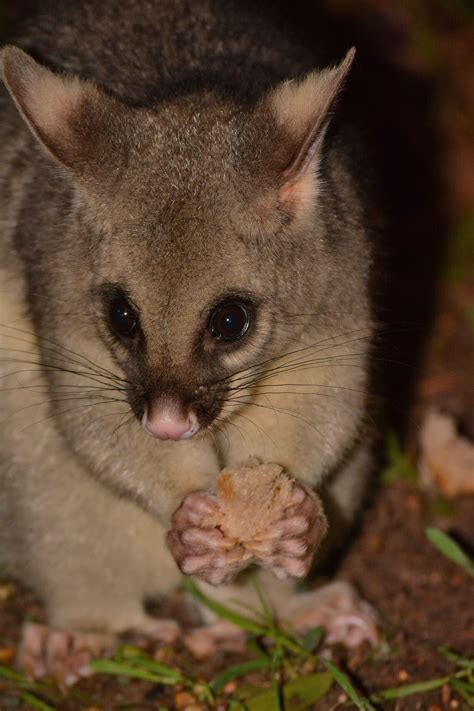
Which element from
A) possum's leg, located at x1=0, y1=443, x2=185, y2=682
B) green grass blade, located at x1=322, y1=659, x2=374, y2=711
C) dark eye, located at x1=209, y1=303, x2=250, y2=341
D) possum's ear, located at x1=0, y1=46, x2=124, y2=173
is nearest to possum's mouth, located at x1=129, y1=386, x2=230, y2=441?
dark eye, located at x1=209, y1=303, x2=250, y2=341

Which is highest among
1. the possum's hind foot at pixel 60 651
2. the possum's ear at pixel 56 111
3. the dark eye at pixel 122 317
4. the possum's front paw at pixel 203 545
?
the possum's ear at pixel 56 111

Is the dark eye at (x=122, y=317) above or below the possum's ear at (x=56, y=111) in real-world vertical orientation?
below

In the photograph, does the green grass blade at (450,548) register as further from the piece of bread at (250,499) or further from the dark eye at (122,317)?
the dark eye at (122,317)

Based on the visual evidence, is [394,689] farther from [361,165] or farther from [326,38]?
[326,38]

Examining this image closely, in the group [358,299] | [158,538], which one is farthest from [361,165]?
[158,538]

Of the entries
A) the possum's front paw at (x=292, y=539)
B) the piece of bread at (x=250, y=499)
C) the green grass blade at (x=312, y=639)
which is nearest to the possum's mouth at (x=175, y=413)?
the piece of bread at (x=250, y=499)

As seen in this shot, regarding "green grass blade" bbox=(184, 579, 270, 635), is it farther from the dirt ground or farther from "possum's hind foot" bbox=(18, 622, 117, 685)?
"possum's hind foot" bbox=(18, 622, 117, 685)

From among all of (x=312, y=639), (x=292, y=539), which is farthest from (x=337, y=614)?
(x=292, y=539)
